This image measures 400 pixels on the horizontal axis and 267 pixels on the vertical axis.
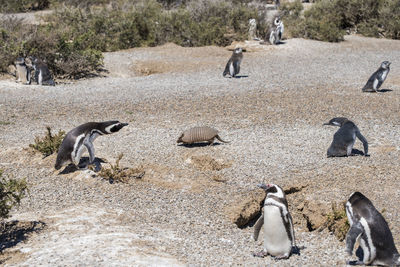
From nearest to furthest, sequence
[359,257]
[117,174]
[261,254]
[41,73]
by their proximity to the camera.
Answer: [359,257]
[261,254]
[117,174]
[41,73]

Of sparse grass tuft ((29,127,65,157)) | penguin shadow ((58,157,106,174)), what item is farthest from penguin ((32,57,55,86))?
penguin shadow ((58,157,106,174))

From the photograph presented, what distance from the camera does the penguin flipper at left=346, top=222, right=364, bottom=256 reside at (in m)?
4.35

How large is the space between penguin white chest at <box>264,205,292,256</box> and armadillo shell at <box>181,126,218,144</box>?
306cm

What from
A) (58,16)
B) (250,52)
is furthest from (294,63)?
(58,16)

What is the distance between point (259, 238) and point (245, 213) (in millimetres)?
406

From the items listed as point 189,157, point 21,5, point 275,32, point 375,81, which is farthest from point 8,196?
point 21,5

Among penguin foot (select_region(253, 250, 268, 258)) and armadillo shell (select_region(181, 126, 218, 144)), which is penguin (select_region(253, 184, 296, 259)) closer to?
penguin foot (select_region(253, 250, 268, 258))

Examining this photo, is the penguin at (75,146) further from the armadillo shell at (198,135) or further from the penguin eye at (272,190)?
the penguin eye at (272,190)

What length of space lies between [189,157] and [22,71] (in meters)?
6.61

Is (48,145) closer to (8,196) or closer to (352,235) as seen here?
(8,196)

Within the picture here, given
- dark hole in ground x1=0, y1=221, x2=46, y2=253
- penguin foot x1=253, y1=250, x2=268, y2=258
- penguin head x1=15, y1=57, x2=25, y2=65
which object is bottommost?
penguin foot x1=253, y1=250, x2=268, y2=258

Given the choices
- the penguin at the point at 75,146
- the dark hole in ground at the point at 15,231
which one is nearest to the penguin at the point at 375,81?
the penguin at the point at 75,146

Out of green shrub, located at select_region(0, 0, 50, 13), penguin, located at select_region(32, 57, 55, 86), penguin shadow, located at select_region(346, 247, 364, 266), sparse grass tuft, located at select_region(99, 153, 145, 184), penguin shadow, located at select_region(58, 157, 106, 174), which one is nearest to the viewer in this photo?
penguin shadow, located at select_region(346, 247, 364, 266)

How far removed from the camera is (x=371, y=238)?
4.39 m
